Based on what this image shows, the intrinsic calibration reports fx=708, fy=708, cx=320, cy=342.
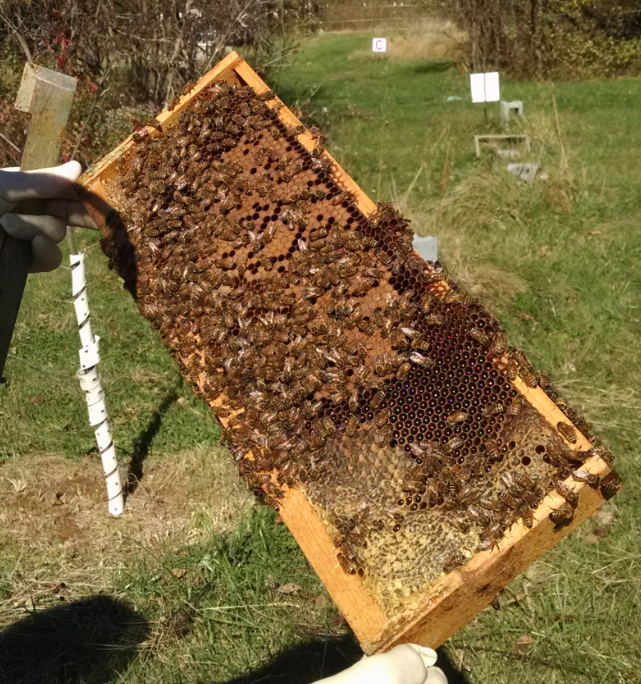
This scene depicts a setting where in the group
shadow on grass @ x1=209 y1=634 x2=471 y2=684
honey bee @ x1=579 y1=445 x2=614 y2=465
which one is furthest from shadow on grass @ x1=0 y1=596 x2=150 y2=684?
honey bee @ x1=579 y1=445 x2=614 y2=465

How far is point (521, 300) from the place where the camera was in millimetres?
8344

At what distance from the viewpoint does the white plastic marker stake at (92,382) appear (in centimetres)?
495

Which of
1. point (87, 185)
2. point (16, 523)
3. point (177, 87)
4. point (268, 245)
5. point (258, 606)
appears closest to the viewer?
point (268, 245)

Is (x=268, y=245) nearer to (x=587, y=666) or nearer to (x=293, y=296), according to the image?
(x=293, y=296)

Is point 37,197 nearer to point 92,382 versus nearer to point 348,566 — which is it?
point 348,566

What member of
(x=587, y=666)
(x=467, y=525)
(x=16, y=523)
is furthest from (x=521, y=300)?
(x=467, y=525)

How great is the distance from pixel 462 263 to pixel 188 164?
631 cm

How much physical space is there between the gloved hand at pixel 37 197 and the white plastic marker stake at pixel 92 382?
2.28 meters

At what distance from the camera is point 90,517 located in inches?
218

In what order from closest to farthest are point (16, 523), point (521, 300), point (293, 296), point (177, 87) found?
point (293, 296) → point (16, 523) → point (521, 300) → point (177, 87)

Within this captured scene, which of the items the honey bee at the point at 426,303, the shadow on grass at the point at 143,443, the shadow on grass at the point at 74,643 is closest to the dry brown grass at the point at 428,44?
the shadow on grass at the point at 143,443

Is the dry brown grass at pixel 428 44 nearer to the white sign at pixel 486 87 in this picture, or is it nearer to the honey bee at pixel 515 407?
the white sign at pixel 486 87

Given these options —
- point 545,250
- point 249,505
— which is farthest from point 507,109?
point 249,505

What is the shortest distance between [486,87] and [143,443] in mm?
9046
